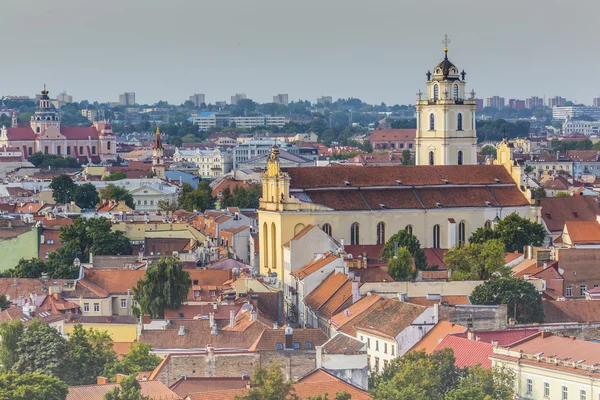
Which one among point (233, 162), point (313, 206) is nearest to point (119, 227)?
point (313, 206)

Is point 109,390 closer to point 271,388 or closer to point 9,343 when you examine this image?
point 271,388

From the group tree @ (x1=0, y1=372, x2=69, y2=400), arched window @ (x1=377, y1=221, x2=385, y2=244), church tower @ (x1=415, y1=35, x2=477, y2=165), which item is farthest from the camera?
church tower @ (x1=415, y1=35, x2=477, y2=165)

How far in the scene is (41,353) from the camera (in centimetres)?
4525

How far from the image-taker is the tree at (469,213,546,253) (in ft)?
233

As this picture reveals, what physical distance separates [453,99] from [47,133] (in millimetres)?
111842

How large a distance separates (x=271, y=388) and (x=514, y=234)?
34.6 m

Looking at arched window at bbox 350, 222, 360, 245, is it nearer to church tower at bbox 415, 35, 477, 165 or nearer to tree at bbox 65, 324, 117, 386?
church tower at bbox 415, 35, 477, 165

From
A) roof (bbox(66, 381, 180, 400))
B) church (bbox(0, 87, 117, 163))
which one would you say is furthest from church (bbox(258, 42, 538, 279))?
church (bbox(0, 87, 117, 163))

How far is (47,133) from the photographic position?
19438 centimetres

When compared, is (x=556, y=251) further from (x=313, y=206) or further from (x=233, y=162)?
(x=233, y=162)

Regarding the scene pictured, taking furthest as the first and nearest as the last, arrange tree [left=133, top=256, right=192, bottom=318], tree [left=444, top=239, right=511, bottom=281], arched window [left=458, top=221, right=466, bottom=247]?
arched window [left=458, top=221, right=466, bottom=247]
tree [left=444, top=239, right=511, bottom=281]
tree [left=133, top=256, right=192, bottom=318]

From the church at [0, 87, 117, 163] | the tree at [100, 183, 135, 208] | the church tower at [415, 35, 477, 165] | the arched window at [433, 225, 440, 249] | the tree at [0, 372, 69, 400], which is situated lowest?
the church at [0, 87, 117, 163]

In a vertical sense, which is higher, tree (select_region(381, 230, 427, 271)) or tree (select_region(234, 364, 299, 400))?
tree (select_region(234, 364, 299, 400))

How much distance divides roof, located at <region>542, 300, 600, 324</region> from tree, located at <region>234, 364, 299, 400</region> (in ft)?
51.2
